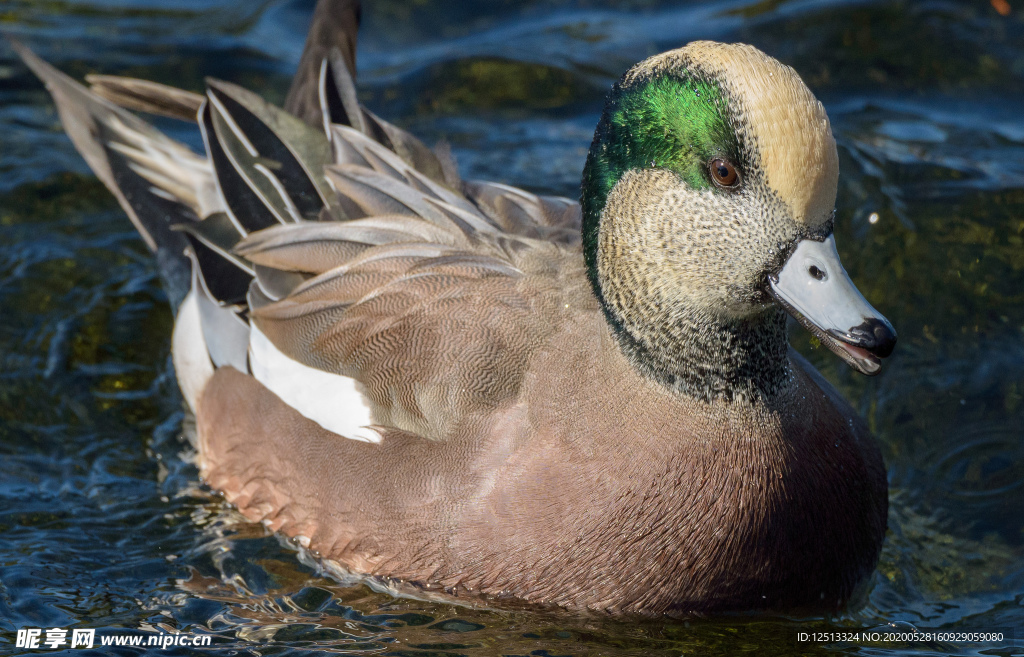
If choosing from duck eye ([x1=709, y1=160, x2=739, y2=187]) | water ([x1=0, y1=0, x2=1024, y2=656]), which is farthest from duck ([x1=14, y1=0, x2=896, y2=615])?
water ([x1=0, y1=0, x2=1024, y2=656])

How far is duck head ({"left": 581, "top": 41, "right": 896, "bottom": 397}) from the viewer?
3.11 meters

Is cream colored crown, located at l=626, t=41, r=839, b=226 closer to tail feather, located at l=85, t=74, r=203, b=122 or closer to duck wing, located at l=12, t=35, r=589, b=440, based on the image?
duck wing, located at l=12, t=35, r=589, b=440

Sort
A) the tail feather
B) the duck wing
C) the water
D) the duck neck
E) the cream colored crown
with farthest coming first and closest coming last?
the tail feather < the water < the duck wing < the duck neck < the cream colored crown

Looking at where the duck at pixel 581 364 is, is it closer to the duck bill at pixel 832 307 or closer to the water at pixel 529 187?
the duck bill at pixel 832 307

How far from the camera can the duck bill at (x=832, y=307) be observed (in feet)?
10.2

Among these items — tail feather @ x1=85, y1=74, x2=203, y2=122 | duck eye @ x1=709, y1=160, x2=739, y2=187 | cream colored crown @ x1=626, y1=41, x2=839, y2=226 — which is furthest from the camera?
tail feather @ x1=85, y1=74, x2=203, y2=122

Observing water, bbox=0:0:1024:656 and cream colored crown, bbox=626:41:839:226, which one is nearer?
cream colored crown, bbox=626:41:839:226

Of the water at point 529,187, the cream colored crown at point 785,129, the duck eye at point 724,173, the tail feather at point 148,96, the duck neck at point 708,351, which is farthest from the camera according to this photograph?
the tail feather at point 148,96

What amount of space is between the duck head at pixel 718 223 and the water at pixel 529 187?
0.96m

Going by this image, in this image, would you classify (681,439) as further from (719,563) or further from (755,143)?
(755,143)

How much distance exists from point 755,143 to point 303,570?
2284 mm

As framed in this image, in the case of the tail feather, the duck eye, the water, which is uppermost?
the duck eye

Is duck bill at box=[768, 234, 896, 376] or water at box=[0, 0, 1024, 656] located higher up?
duck bill at box=[768, 234, 896, 376]

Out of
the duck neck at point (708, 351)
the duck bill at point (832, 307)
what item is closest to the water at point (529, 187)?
the duck neck at point (708, 351)
